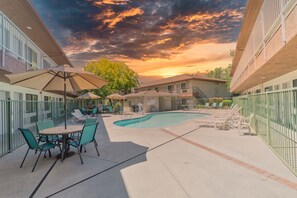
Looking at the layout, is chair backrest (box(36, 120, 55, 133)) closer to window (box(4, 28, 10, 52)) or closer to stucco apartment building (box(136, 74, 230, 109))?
window (box(4, 28, 10, 52))

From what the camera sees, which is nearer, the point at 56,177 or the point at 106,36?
the point at 56,177

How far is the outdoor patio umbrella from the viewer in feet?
17.6

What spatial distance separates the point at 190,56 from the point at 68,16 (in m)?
14.7

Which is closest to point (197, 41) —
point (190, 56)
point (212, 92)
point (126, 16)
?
point (190, 56)

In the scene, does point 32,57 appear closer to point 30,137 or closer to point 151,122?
point 30,137

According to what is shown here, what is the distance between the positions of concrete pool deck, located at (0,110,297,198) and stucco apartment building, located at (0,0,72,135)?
3.47 metres

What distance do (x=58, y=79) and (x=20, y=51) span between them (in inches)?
311

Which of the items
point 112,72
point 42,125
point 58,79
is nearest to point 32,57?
point 58,79

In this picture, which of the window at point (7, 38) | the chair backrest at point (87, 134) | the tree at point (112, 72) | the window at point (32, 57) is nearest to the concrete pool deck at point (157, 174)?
the chair backrest at point (87, 134)

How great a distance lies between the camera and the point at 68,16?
56.6 ft

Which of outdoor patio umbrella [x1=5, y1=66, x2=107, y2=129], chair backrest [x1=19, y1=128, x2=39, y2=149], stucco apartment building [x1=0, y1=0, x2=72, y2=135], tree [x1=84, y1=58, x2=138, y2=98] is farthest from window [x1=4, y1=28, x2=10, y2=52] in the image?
tree [x1=84, y1=58, x2=138, y2=98]

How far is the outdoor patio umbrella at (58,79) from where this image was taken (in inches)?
211

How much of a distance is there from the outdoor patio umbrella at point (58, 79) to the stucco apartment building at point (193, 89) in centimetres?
2608

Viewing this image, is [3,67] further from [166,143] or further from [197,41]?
[197,41]
